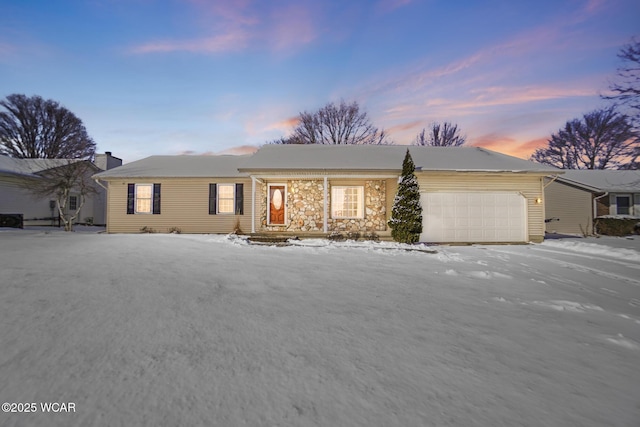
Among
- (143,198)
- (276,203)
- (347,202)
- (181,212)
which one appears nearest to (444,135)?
(347,202)

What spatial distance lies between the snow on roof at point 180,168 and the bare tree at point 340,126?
1143cm

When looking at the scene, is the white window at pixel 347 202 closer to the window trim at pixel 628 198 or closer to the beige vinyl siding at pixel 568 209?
the beige vinyl siding at pixel 568 209

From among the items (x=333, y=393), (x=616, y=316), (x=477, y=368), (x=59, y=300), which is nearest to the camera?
(x=333, y=393)

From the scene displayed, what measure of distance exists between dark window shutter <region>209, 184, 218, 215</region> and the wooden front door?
2.77 m

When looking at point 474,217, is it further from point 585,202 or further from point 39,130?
point 39,130

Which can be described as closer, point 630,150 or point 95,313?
point 95,313

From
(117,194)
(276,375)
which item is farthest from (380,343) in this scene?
(117,194)

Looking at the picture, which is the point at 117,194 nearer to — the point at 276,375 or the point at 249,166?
the point at 249,166

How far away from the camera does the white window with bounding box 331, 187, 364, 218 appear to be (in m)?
12.2

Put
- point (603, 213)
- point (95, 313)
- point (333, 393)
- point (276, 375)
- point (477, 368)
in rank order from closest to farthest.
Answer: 1. point (333, 393)
2. point (276, 375)
3. point (477, 368)
4. point (95, 313)
5. point (603, 213)

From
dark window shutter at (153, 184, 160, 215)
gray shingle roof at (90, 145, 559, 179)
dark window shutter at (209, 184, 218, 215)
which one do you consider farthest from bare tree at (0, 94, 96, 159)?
dark window shutter at (209, 184, 218, 215)

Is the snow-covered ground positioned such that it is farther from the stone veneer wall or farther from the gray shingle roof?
the stone veneer wall

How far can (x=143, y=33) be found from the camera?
11.5 meters

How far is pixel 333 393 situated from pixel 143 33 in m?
15.3
